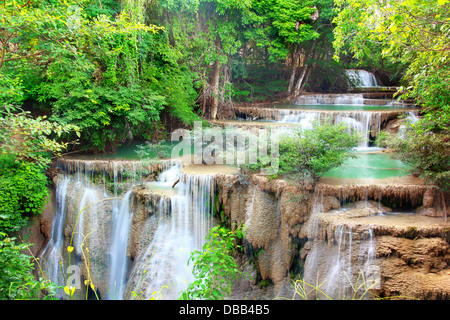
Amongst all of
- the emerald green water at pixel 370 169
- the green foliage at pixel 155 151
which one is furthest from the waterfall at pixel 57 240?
the emerald green water at pixel 370 169

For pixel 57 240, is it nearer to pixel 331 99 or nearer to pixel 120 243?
pixel 120 243

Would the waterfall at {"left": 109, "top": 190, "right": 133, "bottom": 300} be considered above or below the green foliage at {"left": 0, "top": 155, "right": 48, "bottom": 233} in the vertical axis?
below

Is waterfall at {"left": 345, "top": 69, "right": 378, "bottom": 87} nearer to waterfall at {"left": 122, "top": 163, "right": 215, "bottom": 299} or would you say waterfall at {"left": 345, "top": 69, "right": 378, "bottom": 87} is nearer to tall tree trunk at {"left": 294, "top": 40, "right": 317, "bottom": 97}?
tall tree trunk at {"left": 294, "top": 40, "right": 317, "bottom": 97}

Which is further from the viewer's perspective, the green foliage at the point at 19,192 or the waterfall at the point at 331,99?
the waterfall at the point at 331,99

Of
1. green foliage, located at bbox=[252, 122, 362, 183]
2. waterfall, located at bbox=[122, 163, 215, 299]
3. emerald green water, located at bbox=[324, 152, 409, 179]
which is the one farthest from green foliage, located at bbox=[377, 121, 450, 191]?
waterfall, located at bbox=[122, 163, 215, 299]

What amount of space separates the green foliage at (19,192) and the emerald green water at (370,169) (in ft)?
27.8

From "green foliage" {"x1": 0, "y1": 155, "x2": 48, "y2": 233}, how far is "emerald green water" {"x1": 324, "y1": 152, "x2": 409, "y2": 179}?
8470 millimetres

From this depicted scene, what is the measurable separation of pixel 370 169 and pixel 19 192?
10.4 meters

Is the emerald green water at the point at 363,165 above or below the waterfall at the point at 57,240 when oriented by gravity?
above

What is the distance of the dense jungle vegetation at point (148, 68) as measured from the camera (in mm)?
5441

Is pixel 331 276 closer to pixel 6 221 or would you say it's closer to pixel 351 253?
pixel 351 253

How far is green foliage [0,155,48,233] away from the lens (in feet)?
27.8

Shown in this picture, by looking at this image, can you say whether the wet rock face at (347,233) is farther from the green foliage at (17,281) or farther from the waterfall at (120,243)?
the green foliage at (17,281)

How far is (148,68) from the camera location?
12602 millimetres
